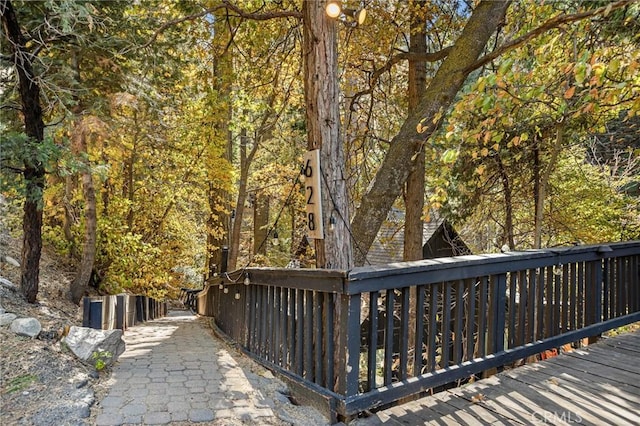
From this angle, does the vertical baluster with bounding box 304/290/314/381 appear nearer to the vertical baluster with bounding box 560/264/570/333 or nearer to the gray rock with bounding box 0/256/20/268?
the vertical baluster with bounding box 560/264/570/333

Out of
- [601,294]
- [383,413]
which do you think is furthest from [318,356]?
[601,294]

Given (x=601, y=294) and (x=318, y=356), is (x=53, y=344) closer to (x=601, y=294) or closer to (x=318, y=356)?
(x=318, y=356)

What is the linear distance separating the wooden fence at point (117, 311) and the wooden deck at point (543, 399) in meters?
3.19

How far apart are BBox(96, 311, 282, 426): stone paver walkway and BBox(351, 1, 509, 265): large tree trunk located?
5.31ft

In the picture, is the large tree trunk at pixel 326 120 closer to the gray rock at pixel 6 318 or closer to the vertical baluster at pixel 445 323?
the vertical baluster at pixel 445 323

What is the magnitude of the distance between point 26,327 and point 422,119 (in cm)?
387

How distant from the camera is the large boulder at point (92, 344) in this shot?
10.5 ft

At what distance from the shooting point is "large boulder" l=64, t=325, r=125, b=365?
3.21 m

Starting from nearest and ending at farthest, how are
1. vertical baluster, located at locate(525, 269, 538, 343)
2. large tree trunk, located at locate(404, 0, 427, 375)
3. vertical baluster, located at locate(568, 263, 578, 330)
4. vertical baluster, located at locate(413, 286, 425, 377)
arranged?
vertical baluster, located at locate(413, 286, 425, 377)
vertical baluster, located at locate(525, 269, 538, 343)
vertical baluster, located at locate(568, 263, 578, 330)
large tree trunk, located at locate(404, 0, 427, 375)

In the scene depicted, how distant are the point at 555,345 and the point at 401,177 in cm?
195

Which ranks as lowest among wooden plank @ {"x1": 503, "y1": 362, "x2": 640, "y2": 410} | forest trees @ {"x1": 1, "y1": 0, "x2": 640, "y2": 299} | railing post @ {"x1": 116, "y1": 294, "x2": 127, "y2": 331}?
railing post @ {"x1": 116, "y1": 294, "x2": 127, "y2": 331}

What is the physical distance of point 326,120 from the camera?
3.10 meters

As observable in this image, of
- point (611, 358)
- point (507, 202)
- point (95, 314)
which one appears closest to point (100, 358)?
point (95, 314)

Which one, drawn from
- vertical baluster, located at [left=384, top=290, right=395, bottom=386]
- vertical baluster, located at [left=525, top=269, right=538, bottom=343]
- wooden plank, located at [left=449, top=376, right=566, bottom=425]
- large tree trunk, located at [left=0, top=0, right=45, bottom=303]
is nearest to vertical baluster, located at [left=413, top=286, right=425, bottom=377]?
vertical baluster, located at [left=384, top=290, right=395, bottom=386]
